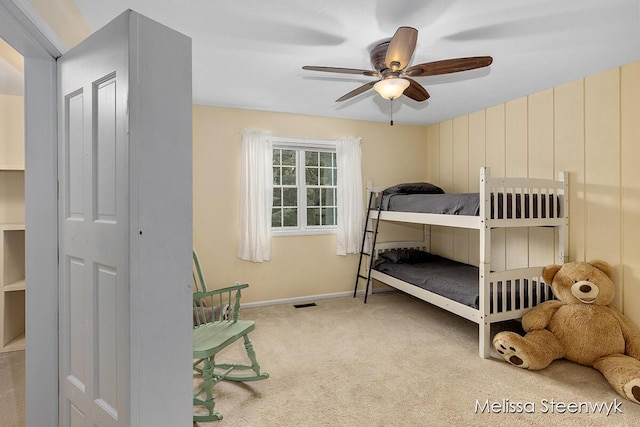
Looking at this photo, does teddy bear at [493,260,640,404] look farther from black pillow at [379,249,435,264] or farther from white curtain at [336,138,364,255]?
white curtain at [336,138,364,255]

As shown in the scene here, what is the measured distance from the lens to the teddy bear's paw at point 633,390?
2006 mm

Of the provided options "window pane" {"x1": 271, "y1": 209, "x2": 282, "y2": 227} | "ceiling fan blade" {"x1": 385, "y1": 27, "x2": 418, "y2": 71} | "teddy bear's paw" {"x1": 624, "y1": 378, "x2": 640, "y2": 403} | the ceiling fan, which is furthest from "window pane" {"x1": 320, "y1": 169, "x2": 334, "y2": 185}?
"teddy bear's paw" {"x1": 624, "y1": 378, "x2": 640, "y2": 403}

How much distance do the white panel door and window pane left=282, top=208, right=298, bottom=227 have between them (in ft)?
9.39

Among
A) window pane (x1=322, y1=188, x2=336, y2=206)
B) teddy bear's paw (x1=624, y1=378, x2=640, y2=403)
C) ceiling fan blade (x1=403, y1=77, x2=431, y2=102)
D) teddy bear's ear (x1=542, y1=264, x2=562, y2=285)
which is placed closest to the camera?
teddy bear's paw (x1=624, y1=378, x2=640, y2=403)

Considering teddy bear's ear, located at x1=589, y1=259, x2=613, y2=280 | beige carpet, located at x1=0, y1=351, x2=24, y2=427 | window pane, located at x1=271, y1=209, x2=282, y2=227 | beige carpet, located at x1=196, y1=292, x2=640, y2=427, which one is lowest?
beige carpet, located at x1=196, y1=292, x2=640, y2=427

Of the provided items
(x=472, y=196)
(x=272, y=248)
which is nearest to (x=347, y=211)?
(x=272, y=248)

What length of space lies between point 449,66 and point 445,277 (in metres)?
2.04

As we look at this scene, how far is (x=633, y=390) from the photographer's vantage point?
2021 mm

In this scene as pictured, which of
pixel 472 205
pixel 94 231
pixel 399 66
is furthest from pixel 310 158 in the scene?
pixel 94 231

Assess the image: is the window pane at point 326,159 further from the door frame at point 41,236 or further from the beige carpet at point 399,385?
the door frame at point 41,236

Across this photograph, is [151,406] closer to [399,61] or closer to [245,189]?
[399,61]

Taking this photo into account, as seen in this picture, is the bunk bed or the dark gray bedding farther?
the dark gray bedding

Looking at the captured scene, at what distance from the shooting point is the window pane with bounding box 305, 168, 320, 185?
168 inches

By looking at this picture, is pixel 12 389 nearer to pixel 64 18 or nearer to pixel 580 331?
pixel 64 18
